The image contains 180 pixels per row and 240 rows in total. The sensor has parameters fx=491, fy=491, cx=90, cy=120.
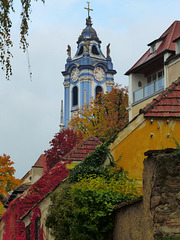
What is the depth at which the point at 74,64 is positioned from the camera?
94312mm

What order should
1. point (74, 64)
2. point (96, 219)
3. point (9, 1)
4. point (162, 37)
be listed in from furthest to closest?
point (74, 64) → point (162, 37) → point (96, 219) → point (9, 1)

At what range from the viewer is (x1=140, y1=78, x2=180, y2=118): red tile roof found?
17203 millimetres

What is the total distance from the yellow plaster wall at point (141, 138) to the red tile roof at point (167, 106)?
264 mm

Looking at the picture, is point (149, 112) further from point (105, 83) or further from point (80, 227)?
point (105, 83)

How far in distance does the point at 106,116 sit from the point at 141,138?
1471 inches

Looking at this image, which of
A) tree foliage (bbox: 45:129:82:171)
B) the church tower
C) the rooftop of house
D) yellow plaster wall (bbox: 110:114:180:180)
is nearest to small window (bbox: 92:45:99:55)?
the church tower

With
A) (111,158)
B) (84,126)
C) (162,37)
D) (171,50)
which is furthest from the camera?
(84,126)

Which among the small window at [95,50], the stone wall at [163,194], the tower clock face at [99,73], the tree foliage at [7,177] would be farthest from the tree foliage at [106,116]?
the stone wall at [163,194]

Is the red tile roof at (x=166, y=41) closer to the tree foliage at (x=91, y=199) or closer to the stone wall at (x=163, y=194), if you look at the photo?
the tree foliage at (x=91, y=199)

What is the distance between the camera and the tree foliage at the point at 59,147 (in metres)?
47.6

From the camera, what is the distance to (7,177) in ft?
163

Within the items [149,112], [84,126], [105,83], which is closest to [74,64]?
[105,83]

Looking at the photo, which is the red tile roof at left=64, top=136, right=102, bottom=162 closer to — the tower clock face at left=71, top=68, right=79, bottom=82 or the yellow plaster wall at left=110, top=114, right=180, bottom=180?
the yellow plaster wall at left=110, top=114, right=180, bottom=180

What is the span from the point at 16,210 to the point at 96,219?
15.4 metres
